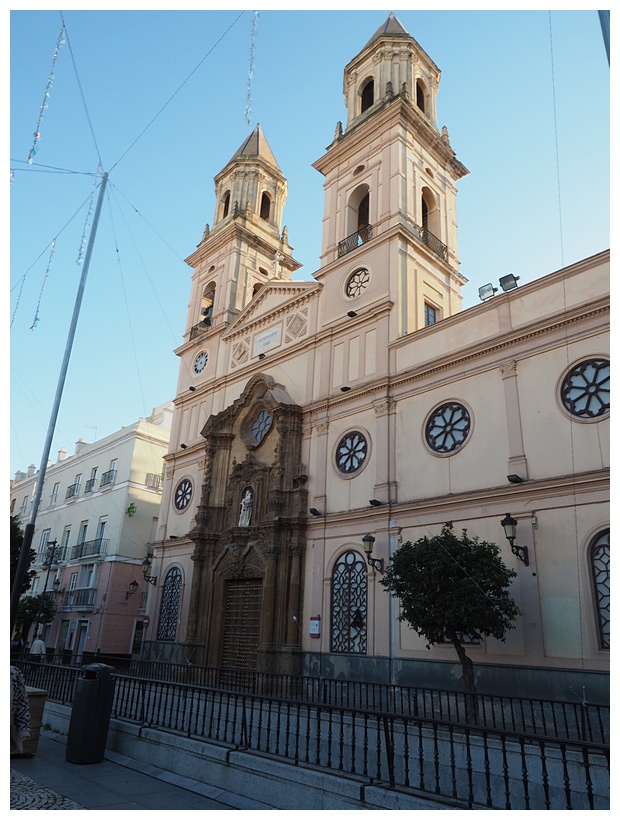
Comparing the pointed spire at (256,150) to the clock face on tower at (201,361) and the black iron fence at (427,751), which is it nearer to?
the clock face on tower at (201,361)

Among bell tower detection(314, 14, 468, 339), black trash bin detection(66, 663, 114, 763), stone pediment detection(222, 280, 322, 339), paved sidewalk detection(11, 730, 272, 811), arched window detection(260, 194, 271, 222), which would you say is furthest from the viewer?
arched window detection(260, 194, 271, 222)

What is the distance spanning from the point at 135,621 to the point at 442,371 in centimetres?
2149

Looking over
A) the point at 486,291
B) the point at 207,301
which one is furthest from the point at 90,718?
the point at 207,301

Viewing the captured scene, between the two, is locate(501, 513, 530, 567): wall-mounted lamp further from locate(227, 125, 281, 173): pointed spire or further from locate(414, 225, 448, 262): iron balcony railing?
locate(227, 125, 281, 173): pointed spire

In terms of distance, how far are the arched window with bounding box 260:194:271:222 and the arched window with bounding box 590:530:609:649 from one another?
24053 mm

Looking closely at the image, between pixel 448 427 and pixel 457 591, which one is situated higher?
pixel 448 427

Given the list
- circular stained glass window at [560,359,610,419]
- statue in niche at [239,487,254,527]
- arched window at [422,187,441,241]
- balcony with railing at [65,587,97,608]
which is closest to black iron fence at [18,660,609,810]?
circular stained glass window at [560,359,610,419]

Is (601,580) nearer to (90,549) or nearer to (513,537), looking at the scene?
(513,537)

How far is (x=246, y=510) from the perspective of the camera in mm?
20578

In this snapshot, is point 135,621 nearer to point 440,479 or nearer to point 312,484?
point 312,484

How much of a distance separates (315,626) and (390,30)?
23.3 m

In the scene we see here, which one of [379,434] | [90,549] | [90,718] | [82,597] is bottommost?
[90,718]

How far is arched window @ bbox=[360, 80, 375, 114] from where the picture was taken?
24.9 metres

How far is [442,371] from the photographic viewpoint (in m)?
16.5
